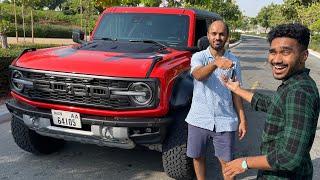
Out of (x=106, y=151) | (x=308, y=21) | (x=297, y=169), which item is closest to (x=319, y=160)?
(x=106, y=151)

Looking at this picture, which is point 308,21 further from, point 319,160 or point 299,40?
point 299,40

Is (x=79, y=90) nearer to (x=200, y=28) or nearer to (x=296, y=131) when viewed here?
(x=200, y=28)

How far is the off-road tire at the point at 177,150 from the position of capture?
3.91 metres

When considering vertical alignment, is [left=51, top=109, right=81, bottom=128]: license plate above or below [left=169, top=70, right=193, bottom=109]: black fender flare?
below

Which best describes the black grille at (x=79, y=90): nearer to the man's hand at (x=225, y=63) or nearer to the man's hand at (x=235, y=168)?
the man's hand at (x=225, y=63)

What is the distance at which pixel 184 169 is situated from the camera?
13.0ft

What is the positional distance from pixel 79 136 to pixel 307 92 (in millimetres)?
2559

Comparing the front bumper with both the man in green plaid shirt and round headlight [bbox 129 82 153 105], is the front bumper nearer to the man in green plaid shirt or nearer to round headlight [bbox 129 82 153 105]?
round headlight [bbox 129 82 153 105]

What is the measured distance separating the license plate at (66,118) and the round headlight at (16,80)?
59 centimetres

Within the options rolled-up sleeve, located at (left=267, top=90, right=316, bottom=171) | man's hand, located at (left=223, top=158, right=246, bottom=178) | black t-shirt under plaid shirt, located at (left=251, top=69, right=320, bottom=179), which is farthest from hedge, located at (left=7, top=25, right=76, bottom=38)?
rolled-up sleeve, located at (left=267, top=90, right=316, bottom=171)

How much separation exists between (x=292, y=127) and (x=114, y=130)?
7.29 feet

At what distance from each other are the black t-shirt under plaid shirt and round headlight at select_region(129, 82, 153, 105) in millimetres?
1822

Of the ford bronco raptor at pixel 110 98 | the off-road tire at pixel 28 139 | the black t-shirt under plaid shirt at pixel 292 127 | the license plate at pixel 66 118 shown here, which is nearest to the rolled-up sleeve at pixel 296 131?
the black t-shirt under plaid shirt at pixel 292 127

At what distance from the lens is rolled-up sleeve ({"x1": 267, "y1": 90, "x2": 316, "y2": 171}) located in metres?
1.81
